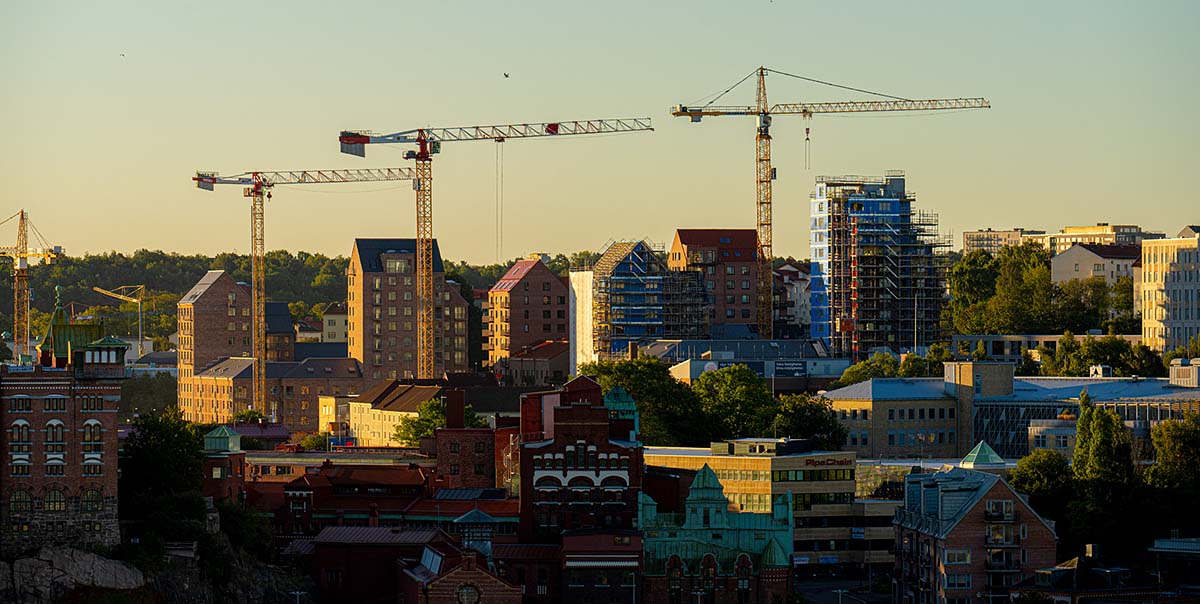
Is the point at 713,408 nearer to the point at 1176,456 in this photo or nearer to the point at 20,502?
the point at 1176,456

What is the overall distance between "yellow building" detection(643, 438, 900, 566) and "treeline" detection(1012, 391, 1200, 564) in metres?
9.53

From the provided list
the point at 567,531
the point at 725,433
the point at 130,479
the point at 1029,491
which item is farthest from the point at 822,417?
the point at 130,479

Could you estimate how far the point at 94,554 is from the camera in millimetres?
121875

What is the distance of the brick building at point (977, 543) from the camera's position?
13138 cm

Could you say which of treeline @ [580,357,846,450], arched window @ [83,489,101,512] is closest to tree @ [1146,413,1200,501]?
treeline @ [580,357,846,450]

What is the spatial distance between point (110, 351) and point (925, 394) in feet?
266

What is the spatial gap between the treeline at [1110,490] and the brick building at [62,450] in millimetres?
52079

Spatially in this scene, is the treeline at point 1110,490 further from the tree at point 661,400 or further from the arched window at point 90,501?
the arched window at point 90,501

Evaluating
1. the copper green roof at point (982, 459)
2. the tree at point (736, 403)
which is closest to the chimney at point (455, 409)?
the tree at point (736, 403)

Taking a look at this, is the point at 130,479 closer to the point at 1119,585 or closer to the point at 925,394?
the point at 1119,585

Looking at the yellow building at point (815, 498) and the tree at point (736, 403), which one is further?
the tree at point (736, 403)

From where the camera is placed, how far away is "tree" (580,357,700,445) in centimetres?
18500

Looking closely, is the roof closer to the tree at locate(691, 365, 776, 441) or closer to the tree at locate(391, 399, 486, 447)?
the tree at locate(691, 365, 776, 441)

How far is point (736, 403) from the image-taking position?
7475 inches
